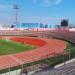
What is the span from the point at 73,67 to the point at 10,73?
23.7 ft

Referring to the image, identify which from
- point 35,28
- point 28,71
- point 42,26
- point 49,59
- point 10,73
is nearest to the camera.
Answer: point 10,73

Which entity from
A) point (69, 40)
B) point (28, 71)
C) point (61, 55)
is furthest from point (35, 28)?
point (28, 71)

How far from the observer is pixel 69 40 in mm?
58906

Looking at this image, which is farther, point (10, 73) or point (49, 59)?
point (49, 59)

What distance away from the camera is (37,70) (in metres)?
25.6

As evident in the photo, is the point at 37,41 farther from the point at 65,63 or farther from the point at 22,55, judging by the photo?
the point at 65,63

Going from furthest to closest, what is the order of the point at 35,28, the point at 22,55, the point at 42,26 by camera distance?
the point at 42,26 < the point at 35,28 < the point at 22,55

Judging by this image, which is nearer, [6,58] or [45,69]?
[45,69]

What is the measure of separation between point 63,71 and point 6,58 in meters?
12.8

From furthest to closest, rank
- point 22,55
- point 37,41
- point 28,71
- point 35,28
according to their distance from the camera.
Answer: point 35,28 → point 37,41 → point 22,55 → point 28,71

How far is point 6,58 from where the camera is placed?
35.0 m

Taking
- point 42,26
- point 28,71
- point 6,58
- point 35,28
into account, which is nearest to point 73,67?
point 28,71

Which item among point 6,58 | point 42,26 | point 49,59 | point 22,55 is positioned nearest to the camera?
point 49,59

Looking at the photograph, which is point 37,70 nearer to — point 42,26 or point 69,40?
point 69,40
